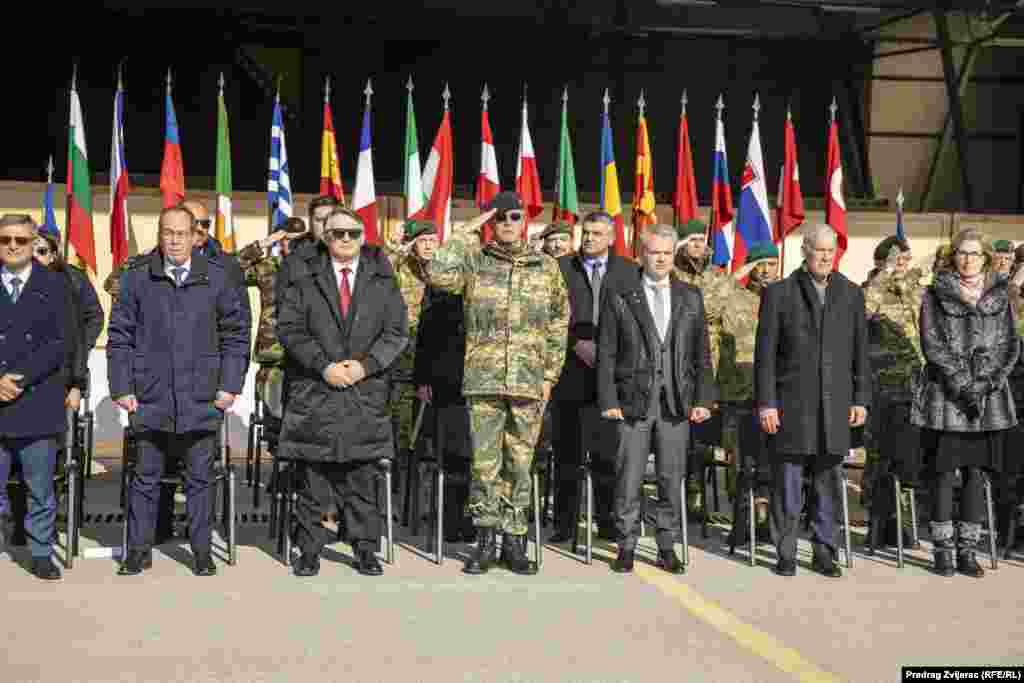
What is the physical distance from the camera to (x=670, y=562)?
7840mm

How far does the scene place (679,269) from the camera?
9750 millimetres

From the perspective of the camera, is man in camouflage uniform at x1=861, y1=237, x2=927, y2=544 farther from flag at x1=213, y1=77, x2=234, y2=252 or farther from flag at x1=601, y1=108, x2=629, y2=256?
flag at x1=213, y1=77, x2=234, y2=252

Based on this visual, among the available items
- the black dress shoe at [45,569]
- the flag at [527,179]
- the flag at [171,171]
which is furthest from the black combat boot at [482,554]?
the flag at [171,171]

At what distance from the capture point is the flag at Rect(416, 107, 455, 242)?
13711mm

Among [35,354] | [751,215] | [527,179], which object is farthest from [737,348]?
Answer: [527,179]

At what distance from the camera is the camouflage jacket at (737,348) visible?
31.3 ft

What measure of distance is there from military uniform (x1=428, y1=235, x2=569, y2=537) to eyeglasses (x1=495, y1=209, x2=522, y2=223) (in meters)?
0.15

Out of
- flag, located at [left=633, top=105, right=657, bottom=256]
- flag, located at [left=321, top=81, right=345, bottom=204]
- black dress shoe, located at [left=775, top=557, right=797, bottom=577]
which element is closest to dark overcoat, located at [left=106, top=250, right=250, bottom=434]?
black dress shoe, located at [left=775, top=557, right=797, bottom=577]

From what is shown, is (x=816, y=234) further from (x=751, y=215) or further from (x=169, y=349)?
(x=751, y=215)

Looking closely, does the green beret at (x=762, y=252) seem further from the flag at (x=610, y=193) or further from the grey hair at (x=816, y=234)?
the flag at (x=610, y=193)

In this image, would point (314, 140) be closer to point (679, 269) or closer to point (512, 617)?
point (679, 269)

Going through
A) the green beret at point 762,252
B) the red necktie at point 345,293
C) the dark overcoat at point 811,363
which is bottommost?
the dark overcoat at point 811,363

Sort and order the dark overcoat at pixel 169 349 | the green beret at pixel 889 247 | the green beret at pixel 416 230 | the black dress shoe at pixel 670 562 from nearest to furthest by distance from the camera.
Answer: the dark overcoat at pixel 169 349 < the black dress shoe at pixel 670 562 < the green beret at pixel 889 247 < the green beret at pixel 416 230

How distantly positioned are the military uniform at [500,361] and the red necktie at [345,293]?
1.41 ft
